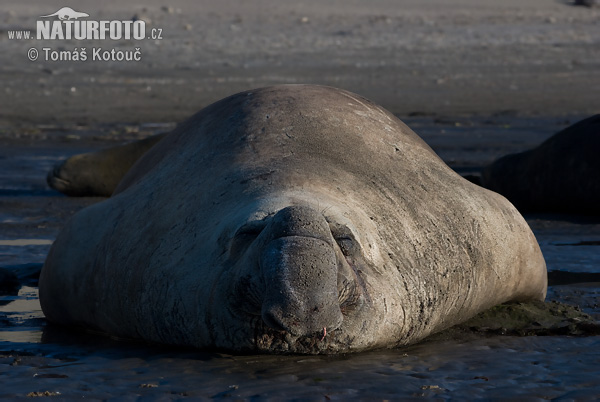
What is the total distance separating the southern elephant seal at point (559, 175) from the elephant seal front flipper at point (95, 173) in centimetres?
290

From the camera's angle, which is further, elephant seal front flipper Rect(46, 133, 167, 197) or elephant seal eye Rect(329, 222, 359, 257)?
elephant seal front flipper Rect(46, 133, 167, 197)

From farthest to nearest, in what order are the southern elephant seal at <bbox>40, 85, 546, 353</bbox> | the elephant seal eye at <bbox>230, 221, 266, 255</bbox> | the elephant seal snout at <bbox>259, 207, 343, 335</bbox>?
the elephant seal eye at <bbox>230, 221, 266, 255</bbox>, the southern elephant seal at <bbox>40, 85, 546, 353</bbox>, the elephant seal snout at <bbox>259, 207, 343, 335</bbox>

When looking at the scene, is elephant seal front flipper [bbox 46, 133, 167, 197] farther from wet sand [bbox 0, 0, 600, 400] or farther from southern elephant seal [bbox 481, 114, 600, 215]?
southern elephant seal [bbox 481, 114, 600, 215]

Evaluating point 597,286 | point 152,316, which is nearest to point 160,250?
point 152,316

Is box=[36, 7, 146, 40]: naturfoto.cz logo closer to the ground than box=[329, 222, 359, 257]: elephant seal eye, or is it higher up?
higher up

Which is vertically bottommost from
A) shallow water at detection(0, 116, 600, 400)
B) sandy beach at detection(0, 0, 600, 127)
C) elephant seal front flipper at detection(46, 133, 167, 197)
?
shallow water at detection(0, 116, 600, 400)

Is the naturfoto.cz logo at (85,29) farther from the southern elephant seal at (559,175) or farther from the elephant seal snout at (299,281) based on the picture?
the elephant seal snout at (299,281)

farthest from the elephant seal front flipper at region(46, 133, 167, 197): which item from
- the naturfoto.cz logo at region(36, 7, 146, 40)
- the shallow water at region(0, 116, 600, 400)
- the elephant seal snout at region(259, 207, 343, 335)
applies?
the naturfoto.cz logo at region(36, 7, 146, 40)

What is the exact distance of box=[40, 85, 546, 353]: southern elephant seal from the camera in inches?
148

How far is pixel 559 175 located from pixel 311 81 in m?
11.7

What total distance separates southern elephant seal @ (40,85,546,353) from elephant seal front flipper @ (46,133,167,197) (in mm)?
4239

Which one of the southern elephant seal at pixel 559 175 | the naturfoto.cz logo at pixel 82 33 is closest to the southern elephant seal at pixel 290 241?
the southern elephant seal at pixel 559 175

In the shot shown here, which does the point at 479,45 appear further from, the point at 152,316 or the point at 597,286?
the point at 152,316

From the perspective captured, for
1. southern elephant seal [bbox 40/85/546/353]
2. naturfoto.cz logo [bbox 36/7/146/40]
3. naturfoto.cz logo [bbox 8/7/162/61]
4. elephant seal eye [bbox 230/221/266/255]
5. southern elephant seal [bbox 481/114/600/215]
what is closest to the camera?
southern elephant seal [bbox 40/85/546/353]
